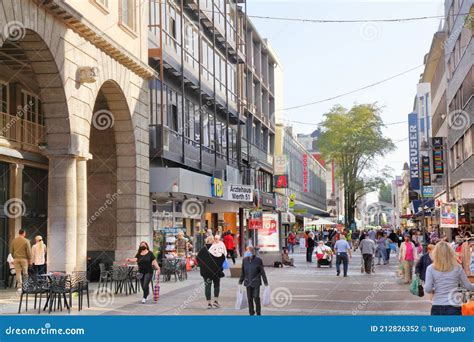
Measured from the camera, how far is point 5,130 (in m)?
22.4

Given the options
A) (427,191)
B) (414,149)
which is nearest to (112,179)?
(427,191)

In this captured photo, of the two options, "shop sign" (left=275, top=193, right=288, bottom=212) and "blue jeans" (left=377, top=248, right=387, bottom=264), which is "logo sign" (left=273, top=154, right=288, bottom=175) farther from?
"blue jeans" (left=377, top=248, right=387, bottom=264)

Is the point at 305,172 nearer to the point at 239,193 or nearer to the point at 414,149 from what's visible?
the point at 414,149

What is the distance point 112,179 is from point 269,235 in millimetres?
10767

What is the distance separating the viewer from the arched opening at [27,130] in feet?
63.8

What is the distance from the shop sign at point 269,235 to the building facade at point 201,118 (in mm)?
2854

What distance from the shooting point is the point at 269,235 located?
34688mm

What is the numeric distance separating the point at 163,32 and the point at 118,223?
915 centimetres

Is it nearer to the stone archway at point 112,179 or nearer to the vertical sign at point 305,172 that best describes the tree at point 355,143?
the vertical sign at point 305,172

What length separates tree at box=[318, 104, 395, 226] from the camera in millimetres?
78125

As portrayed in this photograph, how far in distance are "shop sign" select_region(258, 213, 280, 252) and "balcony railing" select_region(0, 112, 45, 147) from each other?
12462mm

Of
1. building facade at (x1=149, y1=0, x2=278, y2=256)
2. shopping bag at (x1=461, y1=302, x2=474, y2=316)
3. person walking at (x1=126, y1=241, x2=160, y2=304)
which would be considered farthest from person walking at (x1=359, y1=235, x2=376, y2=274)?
shopping bag at (x1=461, y1=302, x2=474, y2=316)
